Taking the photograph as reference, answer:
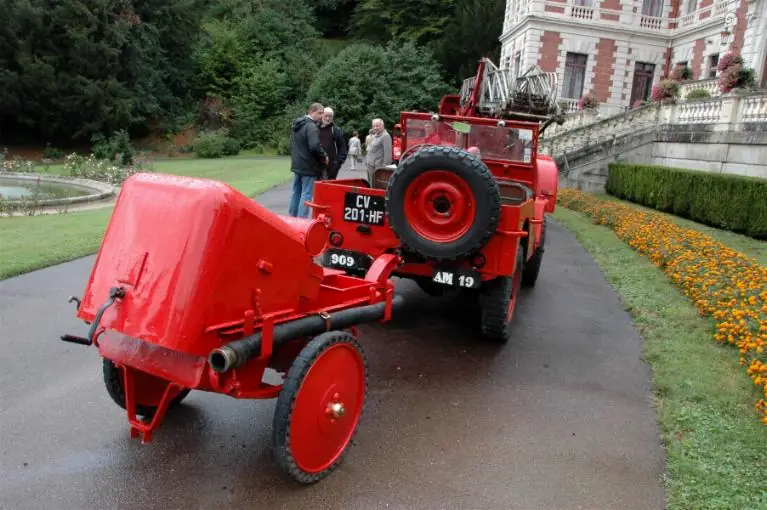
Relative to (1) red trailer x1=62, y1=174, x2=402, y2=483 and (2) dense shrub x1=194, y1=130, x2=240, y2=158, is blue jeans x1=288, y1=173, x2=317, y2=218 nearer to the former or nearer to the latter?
(1) red trailer x1=62, y1=174, x2=402, y2=483

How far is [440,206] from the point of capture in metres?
4.99

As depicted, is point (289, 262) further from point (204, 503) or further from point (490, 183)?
point (490, 183)

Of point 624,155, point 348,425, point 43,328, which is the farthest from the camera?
point 624,155

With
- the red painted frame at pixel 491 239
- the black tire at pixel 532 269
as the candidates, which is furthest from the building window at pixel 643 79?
the red painted frame at pixel 491 239

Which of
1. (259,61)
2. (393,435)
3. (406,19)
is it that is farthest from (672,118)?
(406,19)

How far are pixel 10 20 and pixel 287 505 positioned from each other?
3889cm

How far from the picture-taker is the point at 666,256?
9109 mm

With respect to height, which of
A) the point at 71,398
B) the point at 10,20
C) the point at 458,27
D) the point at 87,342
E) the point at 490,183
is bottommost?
the point at 71,398

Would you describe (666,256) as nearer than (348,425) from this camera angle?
No

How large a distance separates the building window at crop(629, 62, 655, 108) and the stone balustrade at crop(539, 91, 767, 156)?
281 inches

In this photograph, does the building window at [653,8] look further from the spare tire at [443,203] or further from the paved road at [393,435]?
the spare tire at [443,203]

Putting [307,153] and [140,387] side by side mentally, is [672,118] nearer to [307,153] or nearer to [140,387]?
[307,153]

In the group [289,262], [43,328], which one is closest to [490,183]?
[289,262]

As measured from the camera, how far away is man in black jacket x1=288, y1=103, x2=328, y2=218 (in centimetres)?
844
